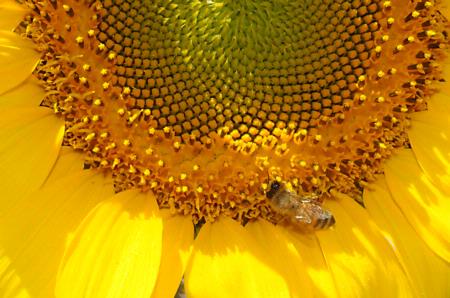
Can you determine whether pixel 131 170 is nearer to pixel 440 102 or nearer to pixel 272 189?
pixel 272 189

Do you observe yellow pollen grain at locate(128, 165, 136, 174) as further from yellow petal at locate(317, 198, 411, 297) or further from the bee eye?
yellow petal at locate(317, 198, 411, 297)

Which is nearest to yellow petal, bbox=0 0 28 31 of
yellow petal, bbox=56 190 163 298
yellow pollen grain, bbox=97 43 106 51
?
yellow pollen grain, bbox=97 43 106 51

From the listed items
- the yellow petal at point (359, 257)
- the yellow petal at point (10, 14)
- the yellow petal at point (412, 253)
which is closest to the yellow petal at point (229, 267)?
the yellow petal at point (359, 257)

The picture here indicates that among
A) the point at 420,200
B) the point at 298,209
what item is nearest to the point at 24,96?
the point at 298,209

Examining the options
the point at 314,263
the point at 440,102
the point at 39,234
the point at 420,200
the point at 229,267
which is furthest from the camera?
the point at 440,102

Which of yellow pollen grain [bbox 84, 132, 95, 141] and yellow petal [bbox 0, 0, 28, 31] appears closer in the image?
yellow petal [bbox 0, 0, 28, 31]

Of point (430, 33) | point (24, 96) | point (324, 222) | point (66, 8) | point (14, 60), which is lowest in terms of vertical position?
point (324, 222)

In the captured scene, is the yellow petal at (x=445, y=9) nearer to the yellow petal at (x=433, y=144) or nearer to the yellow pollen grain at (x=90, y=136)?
the yellow petal at (x=433, y=144)
